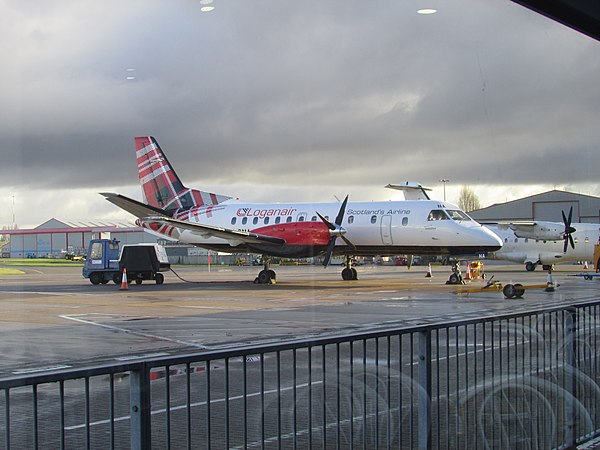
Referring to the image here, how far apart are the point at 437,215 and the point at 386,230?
5.65 feet

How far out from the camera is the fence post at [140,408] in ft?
8.99

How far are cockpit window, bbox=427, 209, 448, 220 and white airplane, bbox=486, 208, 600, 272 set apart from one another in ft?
42.2

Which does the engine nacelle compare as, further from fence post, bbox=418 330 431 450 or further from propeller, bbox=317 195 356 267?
fence post, bbox=418 330 431 450

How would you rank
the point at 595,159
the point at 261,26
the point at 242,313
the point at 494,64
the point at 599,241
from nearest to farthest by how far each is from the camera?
the point at 261,26 < the point at 494,64 < the point at 595,159 < the point at 242,313 < the point at 599,241

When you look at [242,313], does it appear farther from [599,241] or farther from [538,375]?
[599,241]

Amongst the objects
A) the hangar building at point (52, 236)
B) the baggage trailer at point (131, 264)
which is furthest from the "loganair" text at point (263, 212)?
the hangar building at point (52, 236)

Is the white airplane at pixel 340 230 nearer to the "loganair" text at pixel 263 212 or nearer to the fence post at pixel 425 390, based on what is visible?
the "loganair" text at pixel 263 212

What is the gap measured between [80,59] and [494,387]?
4106mm

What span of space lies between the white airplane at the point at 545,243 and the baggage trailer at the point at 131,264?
16.6m

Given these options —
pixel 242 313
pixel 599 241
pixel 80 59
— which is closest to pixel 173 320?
pixel 242 313

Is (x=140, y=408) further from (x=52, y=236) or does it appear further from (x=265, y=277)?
(x=265, y=277)

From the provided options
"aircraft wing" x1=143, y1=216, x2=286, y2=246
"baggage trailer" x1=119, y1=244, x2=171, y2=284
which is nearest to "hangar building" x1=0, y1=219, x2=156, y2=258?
"aircraft wing" x1=143, y1=216, x2=286, y2=246

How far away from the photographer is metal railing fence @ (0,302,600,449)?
4.14 m

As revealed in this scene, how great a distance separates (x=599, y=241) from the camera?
34719 millimetres
